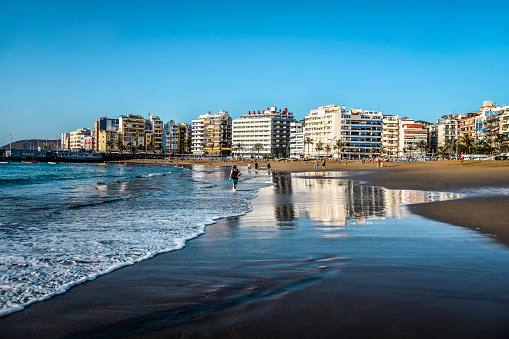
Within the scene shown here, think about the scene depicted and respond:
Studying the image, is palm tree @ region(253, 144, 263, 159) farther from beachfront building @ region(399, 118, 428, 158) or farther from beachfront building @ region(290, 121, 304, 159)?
beachfront building @ region(399, 118, 428, 158)

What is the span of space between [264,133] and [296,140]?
15.0 meters

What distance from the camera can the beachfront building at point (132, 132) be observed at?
581 feet

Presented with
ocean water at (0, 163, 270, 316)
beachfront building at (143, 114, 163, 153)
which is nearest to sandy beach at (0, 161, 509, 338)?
ocean water at (0, 163, 270, 316)

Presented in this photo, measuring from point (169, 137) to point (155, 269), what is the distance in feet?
641

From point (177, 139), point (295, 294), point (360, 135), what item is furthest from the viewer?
point (177, 139)

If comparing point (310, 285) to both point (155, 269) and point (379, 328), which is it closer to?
point (379, 328)

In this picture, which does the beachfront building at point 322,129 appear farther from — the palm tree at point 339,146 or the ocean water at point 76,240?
the ocean water at point 76,240

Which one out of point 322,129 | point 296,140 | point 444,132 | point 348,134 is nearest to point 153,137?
point 296,140

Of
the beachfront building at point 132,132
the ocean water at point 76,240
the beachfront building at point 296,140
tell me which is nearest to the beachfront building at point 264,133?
the beachfront building at point 296,140

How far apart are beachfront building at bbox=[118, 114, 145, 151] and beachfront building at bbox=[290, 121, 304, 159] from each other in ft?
250

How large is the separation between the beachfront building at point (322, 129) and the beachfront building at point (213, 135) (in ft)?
135

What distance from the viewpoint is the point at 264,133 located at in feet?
499

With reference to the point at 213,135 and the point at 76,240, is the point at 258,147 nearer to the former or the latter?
the point at 213,135

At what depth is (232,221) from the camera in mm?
10797
